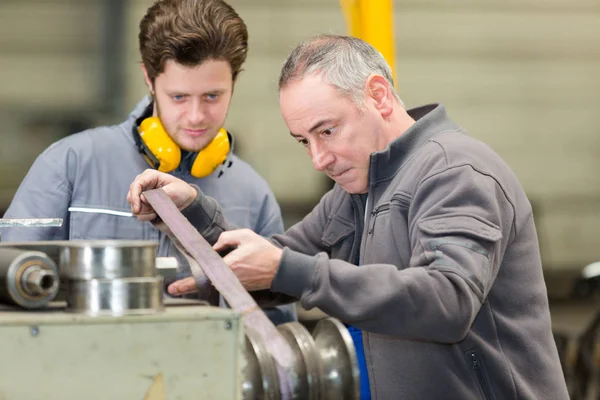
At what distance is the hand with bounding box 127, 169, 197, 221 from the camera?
1.71 metres

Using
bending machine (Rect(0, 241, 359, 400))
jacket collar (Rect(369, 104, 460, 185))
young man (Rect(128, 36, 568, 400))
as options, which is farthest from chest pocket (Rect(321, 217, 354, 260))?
→ bending machine (Rect(0, 241, 359, 400))

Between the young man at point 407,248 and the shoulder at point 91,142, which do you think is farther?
the shoulder at point 91,142

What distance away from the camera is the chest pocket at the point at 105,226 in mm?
2102

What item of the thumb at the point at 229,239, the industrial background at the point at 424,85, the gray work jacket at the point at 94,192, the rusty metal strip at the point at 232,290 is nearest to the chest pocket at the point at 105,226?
the gray work jacket at the point at 94,192

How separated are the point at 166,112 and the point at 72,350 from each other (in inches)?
45.1

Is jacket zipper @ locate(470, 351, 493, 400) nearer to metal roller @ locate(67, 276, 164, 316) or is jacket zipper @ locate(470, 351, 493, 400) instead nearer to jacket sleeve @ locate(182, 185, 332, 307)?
jacket sleeve @ locate(182, 185, 332, 307)

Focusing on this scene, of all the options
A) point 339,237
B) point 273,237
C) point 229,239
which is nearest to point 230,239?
point 229,239

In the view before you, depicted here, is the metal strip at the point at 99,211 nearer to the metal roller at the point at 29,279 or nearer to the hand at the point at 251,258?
the hand at the point at 251,258

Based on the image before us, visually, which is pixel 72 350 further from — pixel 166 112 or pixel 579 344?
pixel 579 344

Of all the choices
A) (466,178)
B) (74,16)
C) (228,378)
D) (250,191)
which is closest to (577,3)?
(74,16)

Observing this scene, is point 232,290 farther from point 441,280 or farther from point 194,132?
point 194,132

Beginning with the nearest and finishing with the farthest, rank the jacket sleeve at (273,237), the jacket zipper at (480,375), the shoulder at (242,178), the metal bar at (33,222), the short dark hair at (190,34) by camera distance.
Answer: the metal bar at (33,222), the jacket zipper at (480,375), the jacket sleeve at (273,237), the short dark hair at (190,34), the shoulder at (242,178)

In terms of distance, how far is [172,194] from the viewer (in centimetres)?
182

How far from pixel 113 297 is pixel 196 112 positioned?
104 centimetres
